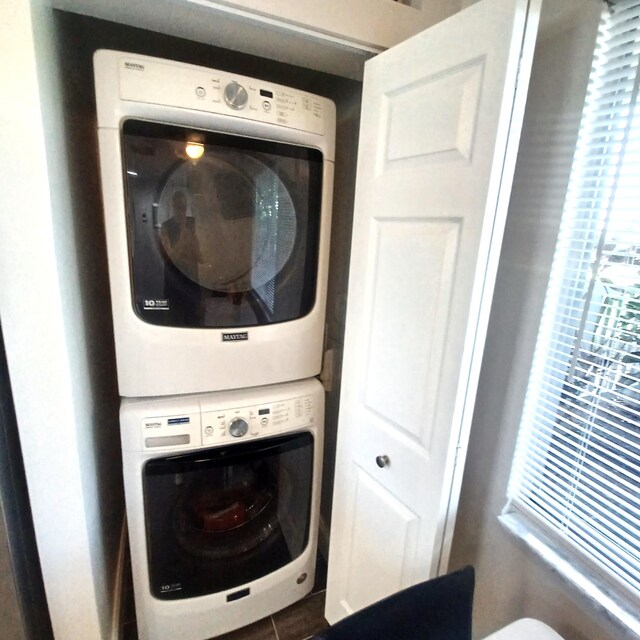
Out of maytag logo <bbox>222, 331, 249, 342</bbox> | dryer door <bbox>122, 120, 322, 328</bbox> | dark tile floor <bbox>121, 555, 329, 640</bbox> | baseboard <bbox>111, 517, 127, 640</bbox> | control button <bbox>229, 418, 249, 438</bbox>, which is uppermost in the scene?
dryer door <bbox>122, 120, 322, 328</bbox>

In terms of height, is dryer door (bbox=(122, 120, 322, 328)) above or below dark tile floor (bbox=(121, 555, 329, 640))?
above

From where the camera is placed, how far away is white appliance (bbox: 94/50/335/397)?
3.06 feet

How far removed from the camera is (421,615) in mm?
769

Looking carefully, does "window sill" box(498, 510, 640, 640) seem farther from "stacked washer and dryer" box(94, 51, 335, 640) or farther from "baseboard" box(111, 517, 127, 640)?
"baseboard" box(111, 517, 127, 640)

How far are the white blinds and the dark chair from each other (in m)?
0.30

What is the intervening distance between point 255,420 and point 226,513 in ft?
1.35

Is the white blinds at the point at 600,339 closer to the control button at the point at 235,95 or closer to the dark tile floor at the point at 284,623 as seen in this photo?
the control button at the point at 235,95

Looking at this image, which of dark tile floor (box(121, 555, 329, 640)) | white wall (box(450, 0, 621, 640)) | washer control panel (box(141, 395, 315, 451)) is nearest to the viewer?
white wall (box(450, 0, 621, 640))

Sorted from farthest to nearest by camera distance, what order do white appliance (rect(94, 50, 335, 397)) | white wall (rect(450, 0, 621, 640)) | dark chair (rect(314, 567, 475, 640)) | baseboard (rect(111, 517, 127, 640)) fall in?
baseboard (rect(111, 517, 127, 640)), white appliance (rect(94, 50, 335, 397)), white wall (rect(450, 0, 621, 640)), dark chair (rect(314, 567, 475, 640))

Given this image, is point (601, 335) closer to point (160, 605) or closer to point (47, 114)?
point (47, 114)

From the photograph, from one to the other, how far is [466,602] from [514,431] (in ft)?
1.32

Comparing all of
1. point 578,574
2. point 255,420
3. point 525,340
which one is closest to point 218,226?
point 255,420

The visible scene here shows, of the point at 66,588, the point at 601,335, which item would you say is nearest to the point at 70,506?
the point at 66,588

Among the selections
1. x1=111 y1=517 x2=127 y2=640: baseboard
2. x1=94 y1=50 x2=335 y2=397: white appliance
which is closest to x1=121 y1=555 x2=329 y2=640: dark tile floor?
x1=111 y1=517 x2=127 y2=640: baseboard
